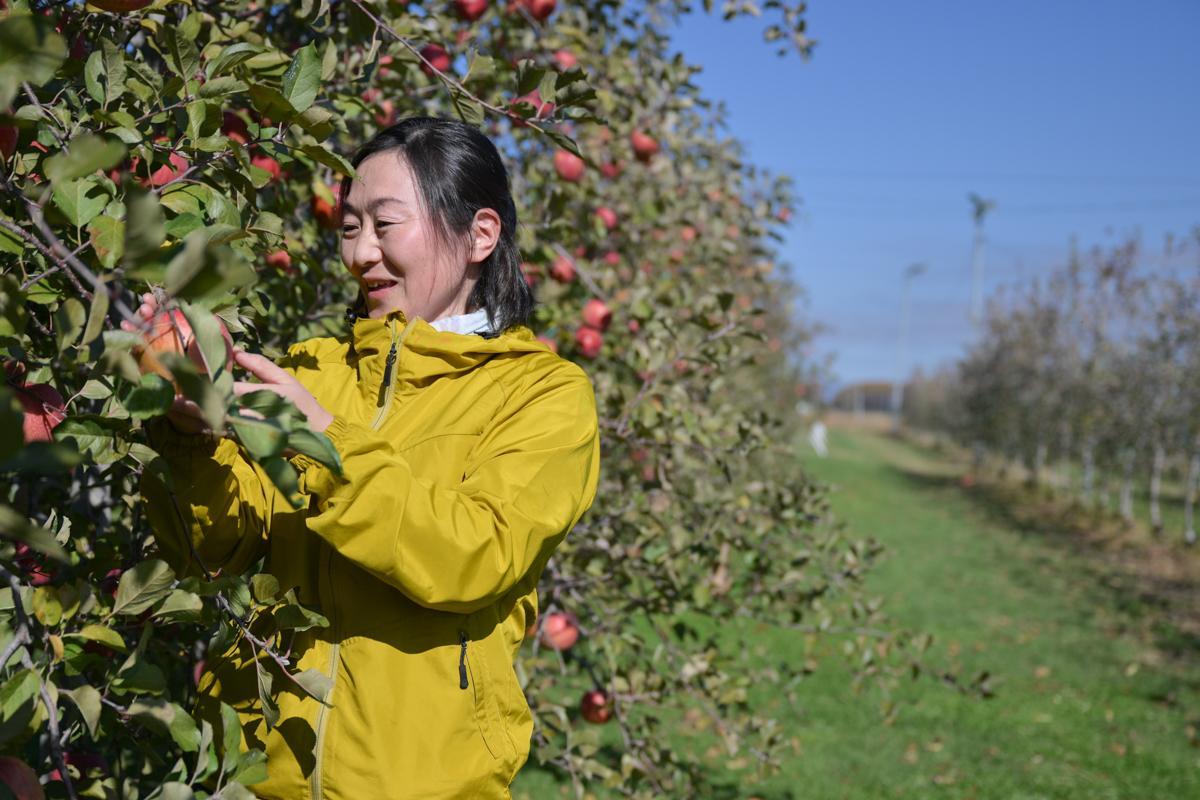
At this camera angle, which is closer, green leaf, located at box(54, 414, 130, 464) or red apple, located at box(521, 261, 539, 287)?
green leaf, located at box(54, 414, 130, 464)

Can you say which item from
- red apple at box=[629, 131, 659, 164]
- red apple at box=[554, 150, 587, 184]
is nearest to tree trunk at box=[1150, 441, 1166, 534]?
red apple at box=[629, 131, 659, 164]

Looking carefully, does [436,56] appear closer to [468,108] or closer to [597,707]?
[468,108]

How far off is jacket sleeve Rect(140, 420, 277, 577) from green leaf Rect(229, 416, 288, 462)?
1.61ft

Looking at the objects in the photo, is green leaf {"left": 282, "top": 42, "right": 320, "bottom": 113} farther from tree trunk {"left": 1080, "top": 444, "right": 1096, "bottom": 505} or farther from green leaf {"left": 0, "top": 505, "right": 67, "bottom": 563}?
tree trunk {"left": 1080, "top": 444, "right": 1096, "bottom": 505}

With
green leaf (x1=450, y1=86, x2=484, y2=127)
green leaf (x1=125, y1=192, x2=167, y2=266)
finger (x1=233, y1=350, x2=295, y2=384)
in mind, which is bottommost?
finger (x1=233, y1=350, x2=295, y2=384)

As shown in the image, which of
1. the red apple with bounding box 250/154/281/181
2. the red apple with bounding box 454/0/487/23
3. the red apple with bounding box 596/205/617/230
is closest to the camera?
the red apple with bounding box 250/154/281/181

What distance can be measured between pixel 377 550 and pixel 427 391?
1.11 ft

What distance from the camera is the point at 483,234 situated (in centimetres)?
157

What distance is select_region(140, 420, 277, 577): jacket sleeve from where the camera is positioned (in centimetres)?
122

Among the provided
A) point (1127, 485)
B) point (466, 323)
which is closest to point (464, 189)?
point (466, 323)

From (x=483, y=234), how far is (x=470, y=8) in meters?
1.33

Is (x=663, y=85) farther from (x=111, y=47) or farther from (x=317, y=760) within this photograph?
(x=317, y=760)

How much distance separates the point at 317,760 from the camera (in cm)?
128

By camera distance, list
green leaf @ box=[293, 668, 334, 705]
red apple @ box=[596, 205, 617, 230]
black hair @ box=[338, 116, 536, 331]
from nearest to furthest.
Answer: green leaf @ box=[293, 668, 334, 705] → black hair @ box=[338, 116, 536, 331] → red apple @ box=[596, 205, 617, 230]
